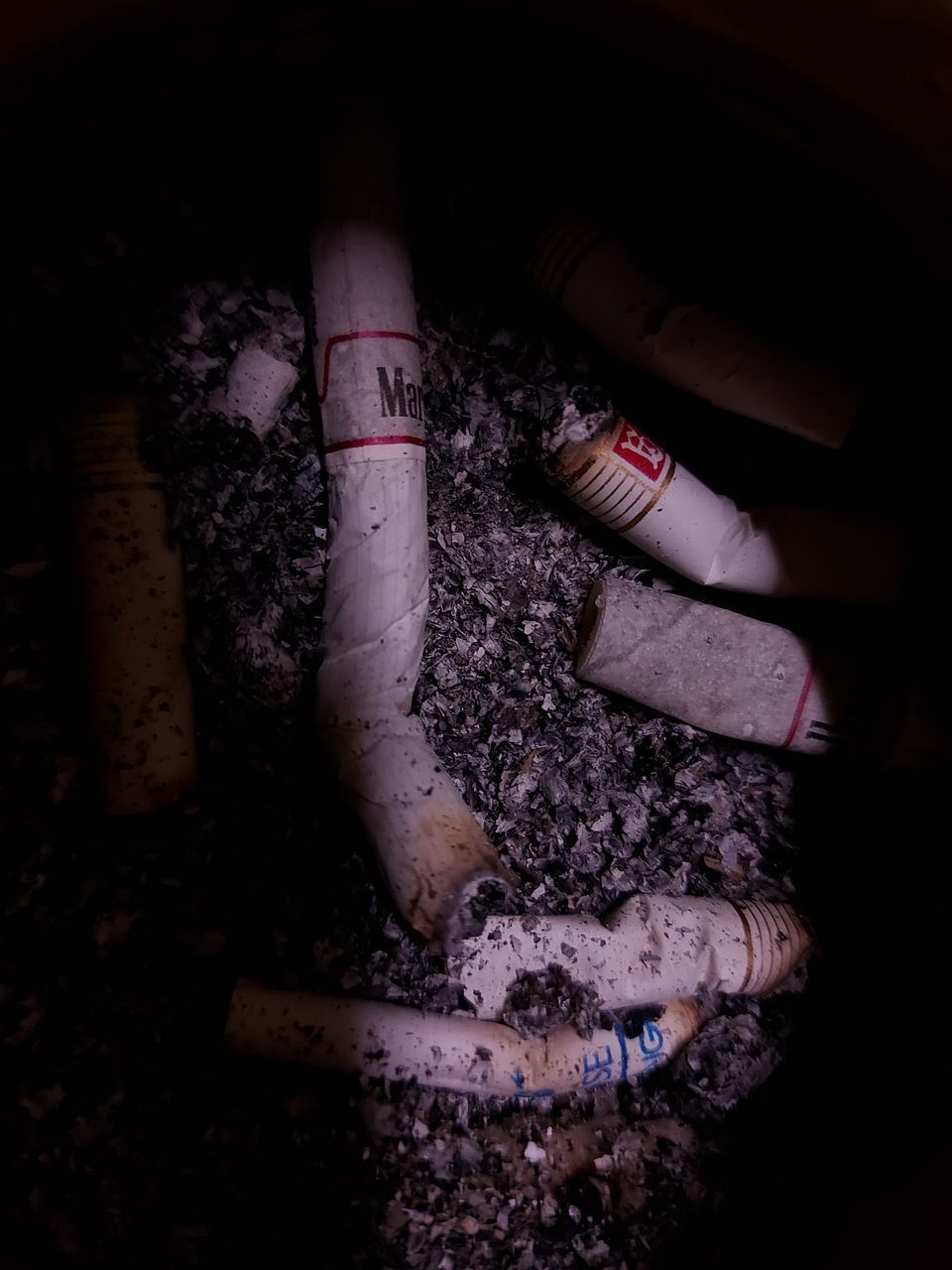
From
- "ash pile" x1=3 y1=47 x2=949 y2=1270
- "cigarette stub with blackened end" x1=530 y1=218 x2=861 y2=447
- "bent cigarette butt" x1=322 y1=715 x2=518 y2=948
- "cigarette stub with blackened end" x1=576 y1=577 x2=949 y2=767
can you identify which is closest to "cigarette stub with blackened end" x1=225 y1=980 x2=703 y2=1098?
"ash pile" x1=3 y1=47 x2=949 y2=1270

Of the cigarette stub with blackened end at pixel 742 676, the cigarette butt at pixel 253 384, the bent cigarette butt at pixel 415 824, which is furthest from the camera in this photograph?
the cigarette stub with blackened end at pixel 742 676

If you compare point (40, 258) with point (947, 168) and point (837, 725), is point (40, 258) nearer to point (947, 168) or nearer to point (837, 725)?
point (947, 168)

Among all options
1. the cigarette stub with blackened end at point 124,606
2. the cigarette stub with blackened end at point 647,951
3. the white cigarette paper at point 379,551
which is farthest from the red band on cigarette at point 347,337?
the cigarette stub with blackened end at point 647,951

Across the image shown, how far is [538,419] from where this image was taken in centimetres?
104

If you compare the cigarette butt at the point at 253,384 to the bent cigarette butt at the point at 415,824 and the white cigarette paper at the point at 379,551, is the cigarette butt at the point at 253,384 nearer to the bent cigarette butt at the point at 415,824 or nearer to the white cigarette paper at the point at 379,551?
the white cigarette paper at the point at 379,551

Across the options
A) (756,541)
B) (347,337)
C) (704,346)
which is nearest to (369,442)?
(347,337)

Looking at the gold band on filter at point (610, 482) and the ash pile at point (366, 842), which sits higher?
the gold band on filter at point (610, 482)

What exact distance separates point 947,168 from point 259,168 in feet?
2.53

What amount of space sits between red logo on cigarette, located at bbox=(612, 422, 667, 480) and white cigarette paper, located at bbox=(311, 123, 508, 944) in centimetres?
28

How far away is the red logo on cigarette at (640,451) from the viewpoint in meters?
1.00

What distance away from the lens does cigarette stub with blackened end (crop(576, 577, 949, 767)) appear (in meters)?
1.06

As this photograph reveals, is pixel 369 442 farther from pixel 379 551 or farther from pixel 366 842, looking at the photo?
pixel 366 842

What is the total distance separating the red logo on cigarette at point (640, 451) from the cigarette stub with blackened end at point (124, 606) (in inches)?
24.3

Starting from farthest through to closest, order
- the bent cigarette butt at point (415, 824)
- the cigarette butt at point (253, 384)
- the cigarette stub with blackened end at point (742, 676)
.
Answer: the cigarette stub with blackened end at point (742, 676) < the cigarette butt at point (253, 384) < the bent cigarette butt at point (415, 824)
